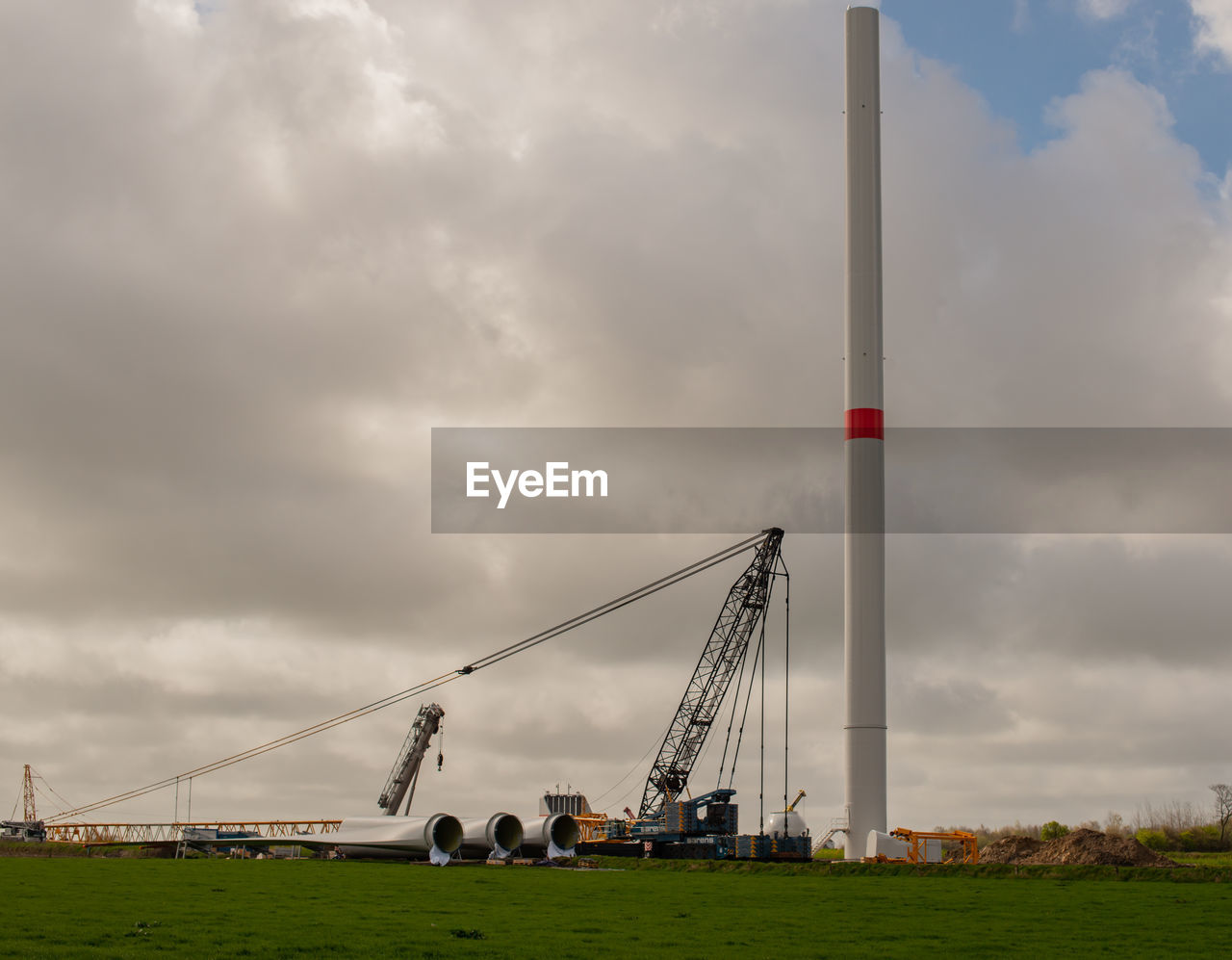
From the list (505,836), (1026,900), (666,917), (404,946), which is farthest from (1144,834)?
(404,946)

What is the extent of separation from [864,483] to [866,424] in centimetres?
395

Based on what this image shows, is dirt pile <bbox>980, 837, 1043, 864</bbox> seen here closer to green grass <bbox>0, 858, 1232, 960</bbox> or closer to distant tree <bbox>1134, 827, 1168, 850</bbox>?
green grass <bbox>0, 858, 1232, 960</bbox>

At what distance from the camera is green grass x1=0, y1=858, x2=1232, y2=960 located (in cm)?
2525

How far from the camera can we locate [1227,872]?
193ft

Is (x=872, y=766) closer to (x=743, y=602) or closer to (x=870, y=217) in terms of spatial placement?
(x=743, y=602)

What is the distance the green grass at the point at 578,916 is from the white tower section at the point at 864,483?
22.3 metres

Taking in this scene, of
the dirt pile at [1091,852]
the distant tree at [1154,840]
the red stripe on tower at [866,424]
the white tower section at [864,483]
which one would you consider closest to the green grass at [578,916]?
the dirt pile at [1091,852]

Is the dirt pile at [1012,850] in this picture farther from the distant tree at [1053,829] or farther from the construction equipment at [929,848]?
the distant tree at [1053,829]

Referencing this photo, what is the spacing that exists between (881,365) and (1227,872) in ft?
120

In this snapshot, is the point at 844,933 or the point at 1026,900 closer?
the point at 844,933

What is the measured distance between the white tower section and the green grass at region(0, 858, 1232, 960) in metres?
22.3

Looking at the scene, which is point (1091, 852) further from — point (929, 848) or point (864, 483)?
point (864, 483)

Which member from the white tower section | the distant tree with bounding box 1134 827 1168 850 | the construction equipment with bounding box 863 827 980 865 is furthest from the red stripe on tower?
the distant tree with bounding box 1134 827 1168 850

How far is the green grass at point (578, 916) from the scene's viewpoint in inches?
994
